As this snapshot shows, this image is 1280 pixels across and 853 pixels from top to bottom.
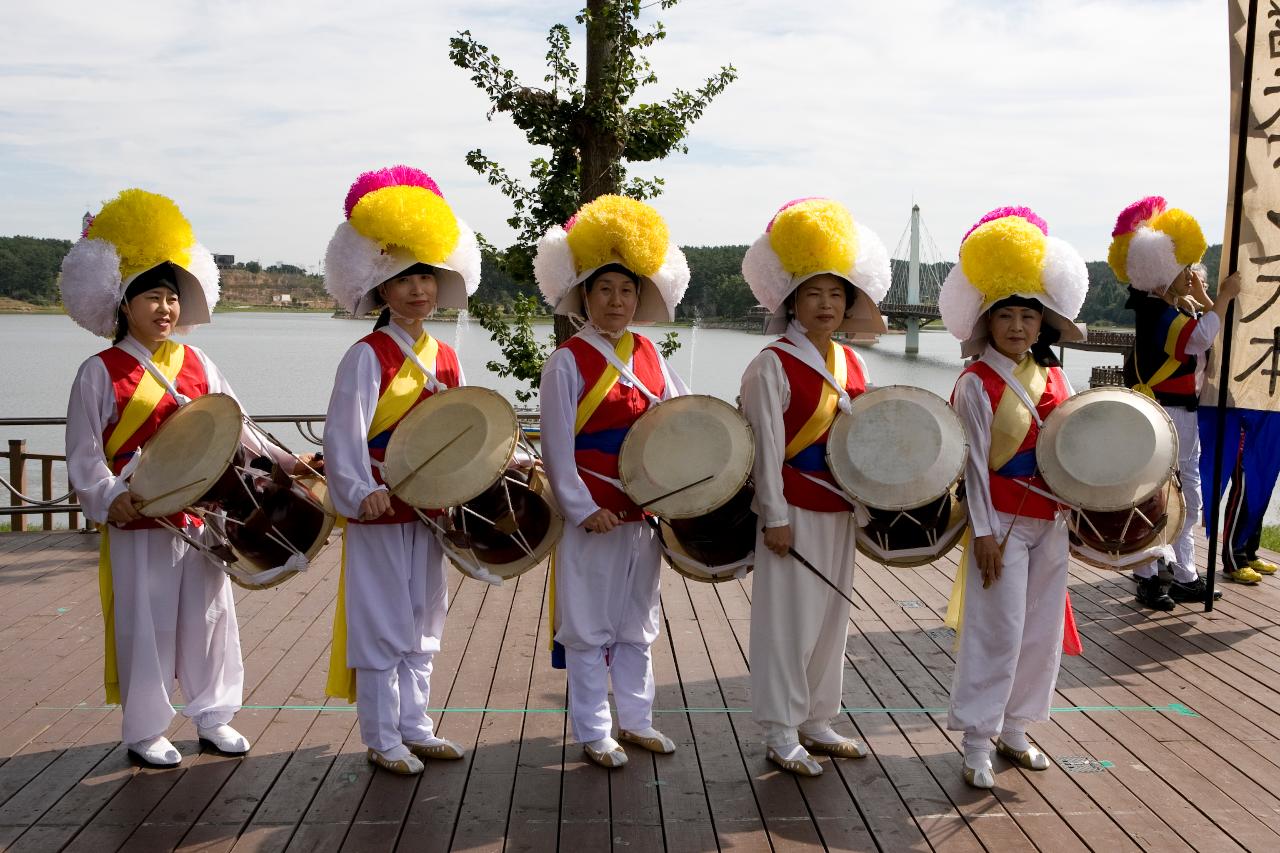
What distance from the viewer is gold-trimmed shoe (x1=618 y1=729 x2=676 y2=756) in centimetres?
357

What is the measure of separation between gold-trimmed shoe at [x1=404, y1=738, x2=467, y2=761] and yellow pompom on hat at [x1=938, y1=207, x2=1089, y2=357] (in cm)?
204

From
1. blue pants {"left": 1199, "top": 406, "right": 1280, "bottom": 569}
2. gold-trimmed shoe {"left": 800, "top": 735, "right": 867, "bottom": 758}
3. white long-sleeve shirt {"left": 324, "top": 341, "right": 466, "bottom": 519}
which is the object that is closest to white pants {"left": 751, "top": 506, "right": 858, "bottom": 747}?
gold-trimmed shoe {"left": 800, "top": 735, "right": 867, "bottom": 758}

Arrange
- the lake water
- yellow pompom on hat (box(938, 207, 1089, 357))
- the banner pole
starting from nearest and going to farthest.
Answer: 1. yellow pompom on hat (box(938, 207, 1089, 357))
2. the banner pole
3. the lake water

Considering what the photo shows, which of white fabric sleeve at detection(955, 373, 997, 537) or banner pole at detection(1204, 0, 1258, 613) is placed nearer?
white fabric sleeve at detection(955, 373, 997, 537)

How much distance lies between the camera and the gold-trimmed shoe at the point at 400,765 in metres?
3.40

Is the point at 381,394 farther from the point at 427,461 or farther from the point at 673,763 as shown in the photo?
the point at 673,763

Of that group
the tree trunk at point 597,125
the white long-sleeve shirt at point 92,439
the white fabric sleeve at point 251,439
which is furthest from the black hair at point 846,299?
the tree trunk at point 597,125

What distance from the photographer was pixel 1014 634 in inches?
133

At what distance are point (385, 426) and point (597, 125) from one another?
4.15 metres

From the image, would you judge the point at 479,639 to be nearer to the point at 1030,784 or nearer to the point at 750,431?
the point at 750,431

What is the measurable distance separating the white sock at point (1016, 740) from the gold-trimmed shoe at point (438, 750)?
1737 millimetres

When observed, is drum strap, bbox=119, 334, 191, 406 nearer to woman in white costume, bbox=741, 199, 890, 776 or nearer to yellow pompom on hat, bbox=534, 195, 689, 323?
yellow pompom on hat, bbox=534, 195, 689, 323

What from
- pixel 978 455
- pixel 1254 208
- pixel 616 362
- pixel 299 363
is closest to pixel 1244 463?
pixel 1254 208

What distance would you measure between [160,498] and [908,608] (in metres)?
3.53
